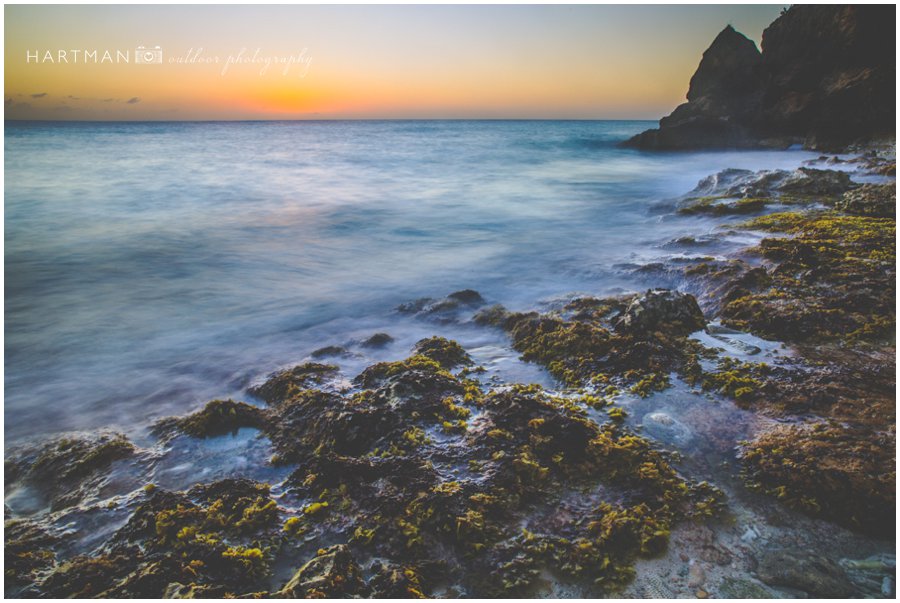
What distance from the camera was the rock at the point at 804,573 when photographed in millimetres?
2609

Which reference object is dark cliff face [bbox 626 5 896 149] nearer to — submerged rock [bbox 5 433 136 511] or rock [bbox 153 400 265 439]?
rock [bbox 153 400 265 439]

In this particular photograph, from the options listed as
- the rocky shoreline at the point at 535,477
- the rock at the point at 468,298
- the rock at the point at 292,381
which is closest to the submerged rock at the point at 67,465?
the rocky shoreline at the point at 535,477

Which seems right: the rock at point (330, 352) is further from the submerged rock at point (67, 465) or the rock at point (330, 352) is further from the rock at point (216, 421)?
the submerged rock at point (67, 465)

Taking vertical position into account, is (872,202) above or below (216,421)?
above

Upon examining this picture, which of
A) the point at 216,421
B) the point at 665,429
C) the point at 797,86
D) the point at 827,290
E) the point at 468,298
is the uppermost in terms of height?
the point at 797,86

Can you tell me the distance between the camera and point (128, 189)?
19.1m

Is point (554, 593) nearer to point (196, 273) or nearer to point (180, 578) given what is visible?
point (180, 578)

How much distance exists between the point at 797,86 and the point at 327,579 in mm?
39239

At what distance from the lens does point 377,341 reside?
6211 millimetres

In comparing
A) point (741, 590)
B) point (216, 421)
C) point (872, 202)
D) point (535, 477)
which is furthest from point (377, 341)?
point (872, 202)

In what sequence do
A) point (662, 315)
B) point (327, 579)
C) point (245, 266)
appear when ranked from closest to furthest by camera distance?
point (327, 579) < point (662, 315) < point (245, 266)

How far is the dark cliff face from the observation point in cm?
2570

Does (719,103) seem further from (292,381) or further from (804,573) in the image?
(804,573)

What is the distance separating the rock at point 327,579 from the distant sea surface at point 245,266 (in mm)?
2700
